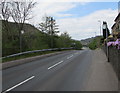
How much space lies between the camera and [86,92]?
24.1 feet

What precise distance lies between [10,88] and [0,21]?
72.7 ft

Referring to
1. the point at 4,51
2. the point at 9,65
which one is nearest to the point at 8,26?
the point at 4,51

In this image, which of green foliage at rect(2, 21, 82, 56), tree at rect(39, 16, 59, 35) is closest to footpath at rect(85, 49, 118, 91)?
green foliage at rect(2, 21, 82, 56)

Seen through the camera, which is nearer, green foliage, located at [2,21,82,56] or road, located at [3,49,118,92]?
road, located at [3,49,118,92]

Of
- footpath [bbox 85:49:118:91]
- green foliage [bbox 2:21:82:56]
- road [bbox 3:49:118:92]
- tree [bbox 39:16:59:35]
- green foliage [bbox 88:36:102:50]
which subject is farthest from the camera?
green foliage [bbox 88:36:102:50]

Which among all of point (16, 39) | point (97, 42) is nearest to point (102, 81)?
point (16, 39)

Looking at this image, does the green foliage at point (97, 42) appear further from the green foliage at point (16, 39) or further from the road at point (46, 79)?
the road at point (46, 79)

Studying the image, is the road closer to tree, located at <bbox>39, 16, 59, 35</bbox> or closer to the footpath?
the footpath

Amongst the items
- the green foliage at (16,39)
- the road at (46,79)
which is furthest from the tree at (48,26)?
the road at (46,79)

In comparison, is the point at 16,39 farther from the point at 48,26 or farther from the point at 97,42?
the point at 97,42

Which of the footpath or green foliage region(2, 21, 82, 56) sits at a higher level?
green foliage region(2, 21, 82, 56)

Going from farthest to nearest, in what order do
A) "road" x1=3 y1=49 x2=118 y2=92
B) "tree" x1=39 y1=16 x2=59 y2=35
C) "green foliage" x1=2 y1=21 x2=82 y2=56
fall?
"tree" x1=39 y1=16 x2=59 y2=35 → "green foliage" x1=2 y1=21 x2=82 y2=56 → "road" x1=3 y1=49 x2=118 y2=92

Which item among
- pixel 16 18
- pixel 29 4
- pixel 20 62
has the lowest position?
pixel 20 62

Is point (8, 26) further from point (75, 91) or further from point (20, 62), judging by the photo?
point (75, 91)
